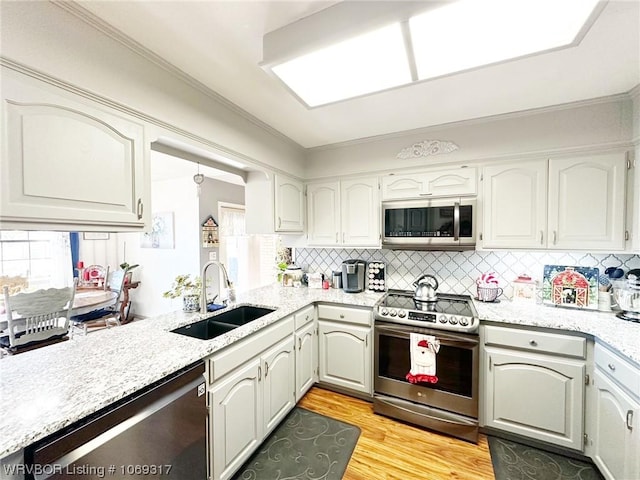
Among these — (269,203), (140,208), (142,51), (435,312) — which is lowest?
(435,312)

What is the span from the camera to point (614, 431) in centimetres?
146

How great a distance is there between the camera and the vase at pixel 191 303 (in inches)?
76.7

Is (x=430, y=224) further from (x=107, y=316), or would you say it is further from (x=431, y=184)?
(x=107, y=316)

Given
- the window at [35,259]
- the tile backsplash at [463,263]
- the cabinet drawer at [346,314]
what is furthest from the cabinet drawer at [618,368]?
the window at [35,259]

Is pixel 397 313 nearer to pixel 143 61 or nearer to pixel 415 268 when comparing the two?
pixel 415 268

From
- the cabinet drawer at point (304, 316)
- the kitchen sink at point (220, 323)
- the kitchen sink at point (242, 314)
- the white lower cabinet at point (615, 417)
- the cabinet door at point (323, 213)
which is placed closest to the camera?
the white lower cabinet at point (615, 417)

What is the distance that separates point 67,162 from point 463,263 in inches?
113

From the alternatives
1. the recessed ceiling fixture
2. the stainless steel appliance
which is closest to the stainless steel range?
the stainless steel appliance

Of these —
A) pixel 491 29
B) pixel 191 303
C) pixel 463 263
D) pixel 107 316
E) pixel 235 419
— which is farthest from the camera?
Answer: pixel 107 316

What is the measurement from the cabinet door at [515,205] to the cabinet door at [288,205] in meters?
1.76

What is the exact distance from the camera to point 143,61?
1.37 metres

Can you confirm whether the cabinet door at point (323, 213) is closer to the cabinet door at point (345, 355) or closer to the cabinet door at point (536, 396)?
the cabinet door at point (345, 355)

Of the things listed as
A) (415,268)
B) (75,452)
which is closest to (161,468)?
(75,452)

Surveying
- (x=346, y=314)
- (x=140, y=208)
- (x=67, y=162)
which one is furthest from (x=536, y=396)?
(x=67, y=162)
